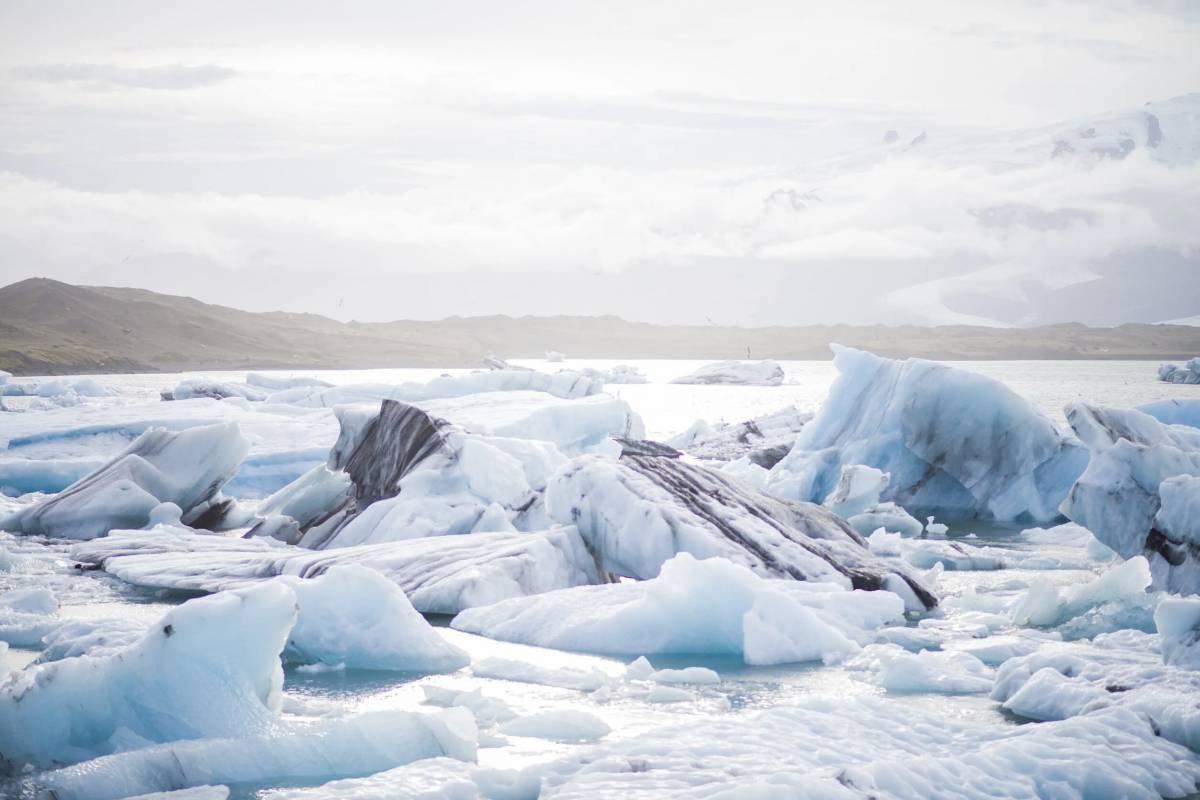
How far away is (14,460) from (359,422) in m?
6.55

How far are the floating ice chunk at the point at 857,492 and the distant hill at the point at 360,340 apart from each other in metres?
66.2

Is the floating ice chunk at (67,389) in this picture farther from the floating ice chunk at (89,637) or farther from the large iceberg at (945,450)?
the floating ice chunk at (89,637)

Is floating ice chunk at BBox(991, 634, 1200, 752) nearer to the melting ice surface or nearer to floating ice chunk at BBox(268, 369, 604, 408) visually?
the melting ice surface

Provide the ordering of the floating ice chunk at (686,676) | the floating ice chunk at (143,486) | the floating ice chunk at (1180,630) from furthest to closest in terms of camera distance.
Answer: the floating ice chunk at (143,486), the floating ice chunk at (686,676), the floating ice chunk at (1180,630)

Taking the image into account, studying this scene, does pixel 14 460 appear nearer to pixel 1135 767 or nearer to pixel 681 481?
pixel 681 481

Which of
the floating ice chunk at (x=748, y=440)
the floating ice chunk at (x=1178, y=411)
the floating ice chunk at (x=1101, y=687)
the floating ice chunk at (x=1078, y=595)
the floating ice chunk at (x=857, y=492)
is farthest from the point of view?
the floating ice chunk at (x=748, y=440)

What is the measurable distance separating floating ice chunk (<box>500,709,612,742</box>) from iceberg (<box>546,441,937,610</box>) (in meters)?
3.56

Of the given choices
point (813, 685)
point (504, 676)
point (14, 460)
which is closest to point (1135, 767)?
point (813, 685)

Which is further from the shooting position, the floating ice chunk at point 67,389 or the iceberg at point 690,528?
the floating ice chunk at point 67,389

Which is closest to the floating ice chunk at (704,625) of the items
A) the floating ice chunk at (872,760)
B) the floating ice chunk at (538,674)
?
the floating ice chunk at (538,674)

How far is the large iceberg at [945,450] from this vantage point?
1755 centimetres

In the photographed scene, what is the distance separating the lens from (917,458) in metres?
18.3

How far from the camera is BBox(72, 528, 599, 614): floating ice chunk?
10.1 m

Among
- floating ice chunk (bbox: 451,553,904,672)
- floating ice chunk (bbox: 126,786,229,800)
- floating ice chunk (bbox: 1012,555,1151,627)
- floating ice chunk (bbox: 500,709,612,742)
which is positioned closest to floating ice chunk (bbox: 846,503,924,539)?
floating ice chunk (bbox: 1012,555,1151,627)
